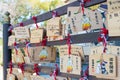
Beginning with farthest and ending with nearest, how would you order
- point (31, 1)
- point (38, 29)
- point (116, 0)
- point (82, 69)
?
point (31, 1), point (38, 29), point (82, 69), point (116, 0)

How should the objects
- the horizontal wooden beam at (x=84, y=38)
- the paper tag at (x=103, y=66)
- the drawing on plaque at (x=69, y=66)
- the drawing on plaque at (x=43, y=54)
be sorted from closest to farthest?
the paper tag at (x=103, y=66), the horizontal wooden beam at (x=84, y=38), the drawing on plaque at (x=69, y=66), the drawing on plaque at (x=43, y=54)

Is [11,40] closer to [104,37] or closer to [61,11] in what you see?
[61,11]

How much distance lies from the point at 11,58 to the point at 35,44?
73 cm

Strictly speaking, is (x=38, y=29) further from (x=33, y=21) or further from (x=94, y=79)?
(x=94, y=79)

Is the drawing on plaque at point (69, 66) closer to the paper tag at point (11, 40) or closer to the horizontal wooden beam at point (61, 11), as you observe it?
the horizontal wooden beam at point (61, 11)

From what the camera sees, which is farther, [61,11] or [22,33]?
[22,33]

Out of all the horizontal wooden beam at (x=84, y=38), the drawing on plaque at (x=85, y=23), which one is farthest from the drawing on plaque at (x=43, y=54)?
the drawing on plaque at (x=85, y=23)

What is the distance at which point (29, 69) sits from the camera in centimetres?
197

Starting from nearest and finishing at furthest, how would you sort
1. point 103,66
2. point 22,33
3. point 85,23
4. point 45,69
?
point 103,66 < point 85,23 < point 45,69 < point 22,33

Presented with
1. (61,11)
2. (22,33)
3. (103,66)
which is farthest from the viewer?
(22,33)

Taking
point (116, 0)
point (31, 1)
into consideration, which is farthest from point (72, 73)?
point (31, 1)

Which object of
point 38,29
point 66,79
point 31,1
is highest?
point 31,1

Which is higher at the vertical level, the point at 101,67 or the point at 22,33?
the point at 22,33

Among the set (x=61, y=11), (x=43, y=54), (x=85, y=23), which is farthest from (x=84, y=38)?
(x=43, y=54)
